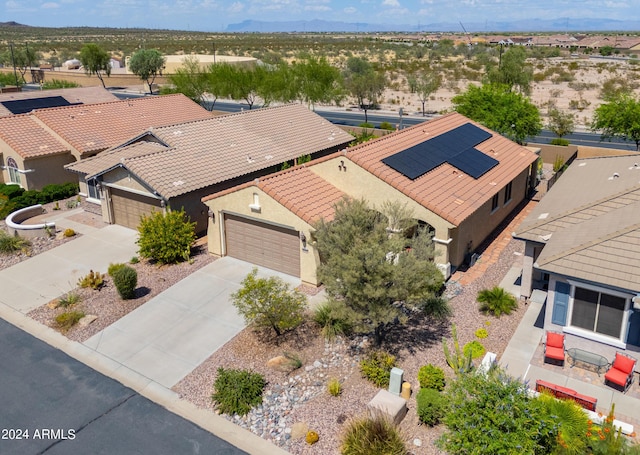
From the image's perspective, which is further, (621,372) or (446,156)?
(446,156)

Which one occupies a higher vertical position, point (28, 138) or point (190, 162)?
point (28, 138)

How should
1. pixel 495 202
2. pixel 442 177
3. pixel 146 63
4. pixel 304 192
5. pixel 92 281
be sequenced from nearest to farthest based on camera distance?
pixel 92 281
pixel 304 192
pixel 442 177
pixel 495 202
pixel 146 63

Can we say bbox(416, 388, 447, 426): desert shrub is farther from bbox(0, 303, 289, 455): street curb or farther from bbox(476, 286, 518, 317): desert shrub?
bbox(476, 286, 518, 317): desert shrub

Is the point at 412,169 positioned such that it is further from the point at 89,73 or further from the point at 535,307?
the point at 89,73

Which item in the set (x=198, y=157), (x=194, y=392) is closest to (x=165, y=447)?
(x=194, y=392)

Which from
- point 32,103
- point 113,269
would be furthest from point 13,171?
point 113,269

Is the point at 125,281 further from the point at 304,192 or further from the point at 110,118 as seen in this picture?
the point at 110,118

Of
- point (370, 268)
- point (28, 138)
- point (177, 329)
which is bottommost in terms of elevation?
point (177, 329)
